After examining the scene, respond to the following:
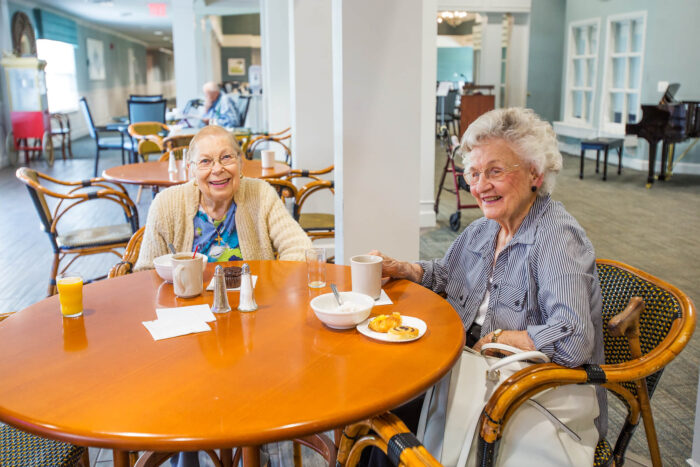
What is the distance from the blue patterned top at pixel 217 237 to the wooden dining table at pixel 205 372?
21.8 inches

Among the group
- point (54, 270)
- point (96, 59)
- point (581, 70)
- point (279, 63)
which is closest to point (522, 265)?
point (54, 270)

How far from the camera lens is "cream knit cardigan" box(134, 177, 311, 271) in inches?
84.1

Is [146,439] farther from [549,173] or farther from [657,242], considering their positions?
[657,242]

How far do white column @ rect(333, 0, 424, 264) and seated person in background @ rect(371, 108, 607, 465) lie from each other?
1.02m

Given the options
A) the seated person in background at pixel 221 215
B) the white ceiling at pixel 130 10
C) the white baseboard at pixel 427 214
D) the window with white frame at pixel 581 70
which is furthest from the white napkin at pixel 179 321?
the white ceiling at pixel 130 10

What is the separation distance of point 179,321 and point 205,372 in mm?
304

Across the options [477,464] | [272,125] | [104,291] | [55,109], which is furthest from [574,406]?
[55,109]

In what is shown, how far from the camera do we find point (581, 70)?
447 inches

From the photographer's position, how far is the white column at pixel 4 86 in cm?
1048

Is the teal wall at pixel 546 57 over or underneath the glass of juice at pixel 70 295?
over

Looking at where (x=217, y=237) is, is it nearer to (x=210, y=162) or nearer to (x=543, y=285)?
(x=210, y=162)

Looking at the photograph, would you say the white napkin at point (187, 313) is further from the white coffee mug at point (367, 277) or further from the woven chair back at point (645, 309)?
the woven chair back at point (645, 309)

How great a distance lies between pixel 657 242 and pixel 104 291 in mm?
4815

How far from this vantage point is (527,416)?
1341 mm
